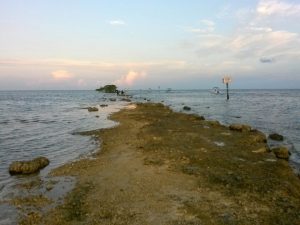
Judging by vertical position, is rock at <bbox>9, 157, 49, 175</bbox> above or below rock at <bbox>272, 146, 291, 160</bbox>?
above

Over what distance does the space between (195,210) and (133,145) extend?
12139 mm

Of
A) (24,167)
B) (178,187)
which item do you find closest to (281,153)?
(178,187)

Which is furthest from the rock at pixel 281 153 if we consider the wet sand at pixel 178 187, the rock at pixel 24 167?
the rock at pixel 24 167

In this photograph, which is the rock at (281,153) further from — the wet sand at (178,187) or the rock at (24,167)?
the rock at (24,167)

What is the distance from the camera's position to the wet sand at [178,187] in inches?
432

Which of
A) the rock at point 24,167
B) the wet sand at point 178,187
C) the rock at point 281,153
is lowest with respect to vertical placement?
the rock at point 281,153

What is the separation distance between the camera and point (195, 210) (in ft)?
37.3

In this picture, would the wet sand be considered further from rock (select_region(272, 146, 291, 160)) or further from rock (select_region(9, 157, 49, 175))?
rock (select_region(9, 157, 49, 175))

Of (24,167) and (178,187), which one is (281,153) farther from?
(24,167)

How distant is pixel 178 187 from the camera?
14.0 meters

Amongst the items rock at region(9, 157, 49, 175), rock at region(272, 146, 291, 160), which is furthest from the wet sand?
rock at region(9, 157, 49, 175)

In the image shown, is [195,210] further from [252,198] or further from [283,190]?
[283,190]

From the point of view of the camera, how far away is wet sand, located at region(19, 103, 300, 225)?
1097cm

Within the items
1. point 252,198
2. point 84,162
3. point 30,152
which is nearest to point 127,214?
point 252,198
